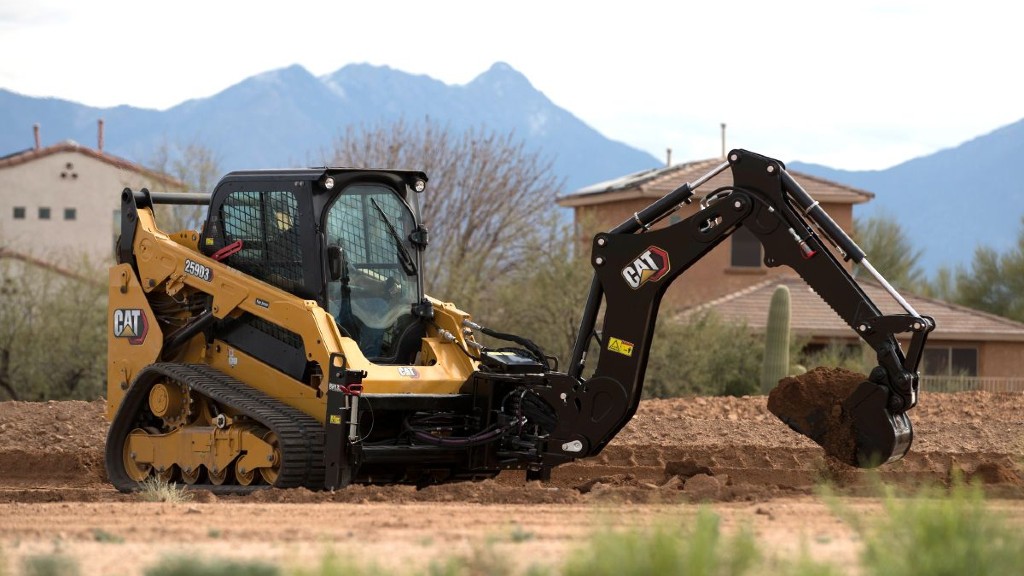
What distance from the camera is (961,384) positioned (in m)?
31.5

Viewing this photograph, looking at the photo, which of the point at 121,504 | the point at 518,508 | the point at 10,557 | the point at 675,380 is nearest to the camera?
the point at 10,557

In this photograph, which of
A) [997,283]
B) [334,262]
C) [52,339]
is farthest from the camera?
[997,283]

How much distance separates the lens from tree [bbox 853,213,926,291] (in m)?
57.7

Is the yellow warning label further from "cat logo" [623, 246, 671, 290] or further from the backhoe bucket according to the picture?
the backhoe bucket

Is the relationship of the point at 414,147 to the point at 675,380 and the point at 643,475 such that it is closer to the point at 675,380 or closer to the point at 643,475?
the point at 675,380

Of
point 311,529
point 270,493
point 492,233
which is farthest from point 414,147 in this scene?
point 311,529

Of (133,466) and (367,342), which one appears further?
(133,466)

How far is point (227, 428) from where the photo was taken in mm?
12578

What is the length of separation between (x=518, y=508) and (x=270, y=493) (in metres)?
2.51

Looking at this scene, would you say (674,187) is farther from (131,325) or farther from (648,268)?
(648,268)

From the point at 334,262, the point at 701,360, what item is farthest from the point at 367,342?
the point at 701,360

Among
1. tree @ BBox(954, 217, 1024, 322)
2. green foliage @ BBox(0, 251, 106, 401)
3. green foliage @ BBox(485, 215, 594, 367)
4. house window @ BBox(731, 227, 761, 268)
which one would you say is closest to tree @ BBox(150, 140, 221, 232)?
green foliage @ BBox(0, 251, 106, 401)

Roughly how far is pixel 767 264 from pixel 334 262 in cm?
369

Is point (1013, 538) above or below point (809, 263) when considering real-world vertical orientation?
below
